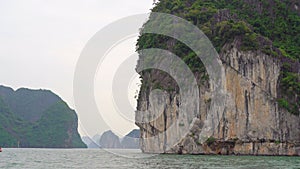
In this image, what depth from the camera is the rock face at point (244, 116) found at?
115ft

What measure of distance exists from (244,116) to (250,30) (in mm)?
7265

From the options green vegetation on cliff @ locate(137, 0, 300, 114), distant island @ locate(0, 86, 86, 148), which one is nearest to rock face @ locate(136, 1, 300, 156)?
green vegetation on cliff @ locate(137, 0, 300, 114)

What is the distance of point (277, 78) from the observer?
35719 millimetres

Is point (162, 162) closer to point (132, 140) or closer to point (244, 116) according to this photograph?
point (244, 116)

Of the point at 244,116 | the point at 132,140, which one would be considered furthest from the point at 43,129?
the point at 244,116

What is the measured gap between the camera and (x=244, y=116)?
35500mm

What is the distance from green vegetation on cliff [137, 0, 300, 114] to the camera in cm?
3606

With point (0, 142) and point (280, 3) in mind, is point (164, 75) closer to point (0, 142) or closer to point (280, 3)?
point (280, 3)

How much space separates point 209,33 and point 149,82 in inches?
300

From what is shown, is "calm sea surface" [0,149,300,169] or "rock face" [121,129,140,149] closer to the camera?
"calm sea surface" [0,149,300,169]

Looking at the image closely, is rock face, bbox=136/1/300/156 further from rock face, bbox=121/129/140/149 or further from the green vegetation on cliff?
rock face, bbox=121/129/140/149

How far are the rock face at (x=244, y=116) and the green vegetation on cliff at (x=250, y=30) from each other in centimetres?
56

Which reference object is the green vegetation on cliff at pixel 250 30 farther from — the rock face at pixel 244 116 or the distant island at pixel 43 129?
the distant island at pixel 43 129

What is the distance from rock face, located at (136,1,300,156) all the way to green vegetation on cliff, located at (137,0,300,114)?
56 cm
